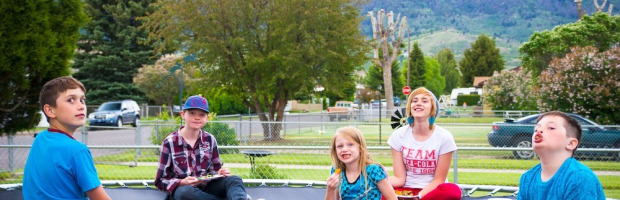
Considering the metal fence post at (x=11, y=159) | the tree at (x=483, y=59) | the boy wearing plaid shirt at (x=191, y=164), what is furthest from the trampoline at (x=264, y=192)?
the tree at (x=483, y=59)

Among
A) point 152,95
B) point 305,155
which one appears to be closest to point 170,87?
point 152,95

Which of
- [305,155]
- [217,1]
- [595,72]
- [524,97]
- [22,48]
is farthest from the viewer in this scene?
[524,97]

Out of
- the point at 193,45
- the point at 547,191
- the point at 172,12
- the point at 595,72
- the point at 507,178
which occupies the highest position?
the point at 172,12

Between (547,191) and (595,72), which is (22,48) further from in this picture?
(595,72)

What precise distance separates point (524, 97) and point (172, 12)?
20.3m

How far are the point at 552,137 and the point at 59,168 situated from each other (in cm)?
257

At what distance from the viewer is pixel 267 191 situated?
5938 millimetres

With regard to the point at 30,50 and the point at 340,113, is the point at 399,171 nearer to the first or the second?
the point at 30,50

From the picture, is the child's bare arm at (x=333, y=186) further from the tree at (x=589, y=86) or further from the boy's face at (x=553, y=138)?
the tree at (x=589, y=86)

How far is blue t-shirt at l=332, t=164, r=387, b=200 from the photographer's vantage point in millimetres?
3447

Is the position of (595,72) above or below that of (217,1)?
below

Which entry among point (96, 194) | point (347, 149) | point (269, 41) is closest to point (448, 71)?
point (269, 41)

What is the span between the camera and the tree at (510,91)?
2925 cm

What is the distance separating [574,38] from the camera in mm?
27719
